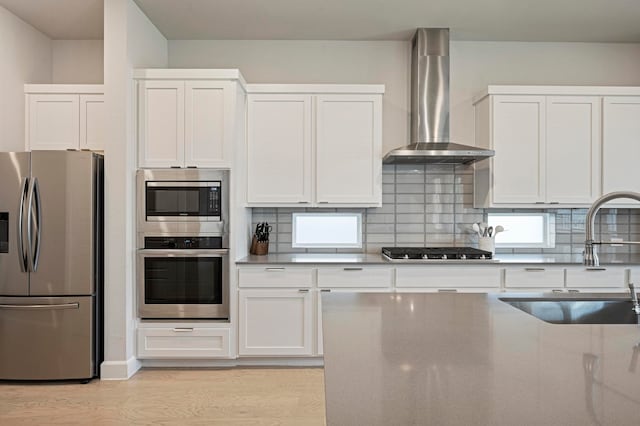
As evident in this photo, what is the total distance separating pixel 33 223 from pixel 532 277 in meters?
3.64

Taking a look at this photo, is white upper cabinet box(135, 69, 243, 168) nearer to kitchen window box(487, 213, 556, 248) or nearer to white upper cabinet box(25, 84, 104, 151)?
white upper cabinet box(25, 84, 104, 151)

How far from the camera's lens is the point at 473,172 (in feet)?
14.5

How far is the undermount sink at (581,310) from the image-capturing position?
1.80 m

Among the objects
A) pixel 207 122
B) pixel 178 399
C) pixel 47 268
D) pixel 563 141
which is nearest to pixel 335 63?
pixel 207 122

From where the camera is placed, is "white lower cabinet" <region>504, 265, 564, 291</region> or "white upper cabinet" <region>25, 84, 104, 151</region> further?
"white upper cabinet" <region>25, 84, 104, 151</region>

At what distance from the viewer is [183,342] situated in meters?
3.70

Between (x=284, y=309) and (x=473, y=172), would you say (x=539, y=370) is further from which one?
(x=473, y=172)

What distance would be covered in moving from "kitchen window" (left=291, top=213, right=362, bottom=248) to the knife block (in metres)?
0.32

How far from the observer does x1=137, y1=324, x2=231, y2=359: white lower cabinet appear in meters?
3.68

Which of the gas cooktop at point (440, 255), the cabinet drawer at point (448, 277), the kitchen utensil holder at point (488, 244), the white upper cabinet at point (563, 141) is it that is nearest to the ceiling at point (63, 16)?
the gas cooktop at point (440, 255)

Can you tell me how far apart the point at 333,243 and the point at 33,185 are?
2397mm

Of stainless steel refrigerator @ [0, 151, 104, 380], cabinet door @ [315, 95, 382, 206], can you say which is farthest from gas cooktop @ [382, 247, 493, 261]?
stainless steel refrigerator @ [0, 151, 104, 380]

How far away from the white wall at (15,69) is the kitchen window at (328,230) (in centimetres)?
237

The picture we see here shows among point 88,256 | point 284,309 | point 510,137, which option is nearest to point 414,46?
point 510,137
